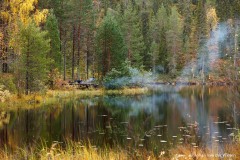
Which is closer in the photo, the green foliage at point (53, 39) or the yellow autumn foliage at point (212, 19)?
the green foliage at point (53, 39)

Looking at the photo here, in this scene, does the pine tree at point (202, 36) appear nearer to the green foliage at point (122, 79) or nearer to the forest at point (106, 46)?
the forest at point (106, 46)

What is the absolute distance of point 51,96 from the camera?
34375 mm

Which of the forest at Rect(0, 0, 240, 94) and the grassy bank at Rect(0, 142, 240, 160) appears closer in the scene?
the grassy bank at Rect(0, 142, 240, 160)

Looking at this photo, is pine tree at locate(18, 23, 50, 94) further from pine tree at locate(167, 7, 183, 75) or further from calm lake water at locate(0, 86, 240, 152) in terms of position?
pine tree at locate(167, 7, 183, 75)

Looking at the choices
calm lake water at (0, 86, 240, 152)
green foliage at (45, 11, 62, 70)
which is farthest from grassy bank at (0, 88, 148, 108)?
green foliage at (45, 11, 62, 70)

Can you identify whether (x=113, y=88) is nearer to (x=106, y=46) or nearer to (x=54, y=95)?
(x=106, y=46)

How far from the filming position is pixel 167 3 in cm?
11475

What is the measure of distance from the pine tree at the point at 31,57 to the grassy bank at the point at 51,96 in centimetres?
123

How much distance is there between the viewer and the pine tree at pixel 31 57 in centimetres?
3062

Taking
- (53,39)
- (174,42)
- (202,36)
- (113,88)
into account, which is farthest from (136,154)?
(202,36)

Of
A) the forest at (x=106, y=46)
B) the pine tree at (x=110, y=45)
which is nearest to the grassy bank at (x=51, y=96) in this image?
the forest at (x=106, y=46)

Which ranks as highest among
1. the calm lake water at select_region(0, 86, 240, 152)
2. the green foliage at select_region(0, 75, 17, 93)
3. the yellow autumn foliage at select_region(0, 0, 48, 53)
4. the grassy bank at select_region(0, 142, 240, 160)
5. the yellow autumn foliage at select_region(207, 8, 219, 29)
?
the yellow autumn foliage at select_region(207, 8, 219, 29)

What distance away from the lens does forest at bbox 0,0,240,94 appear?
29.3 metres

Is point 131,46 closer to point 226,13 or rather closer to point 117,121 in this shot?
point 226,13
